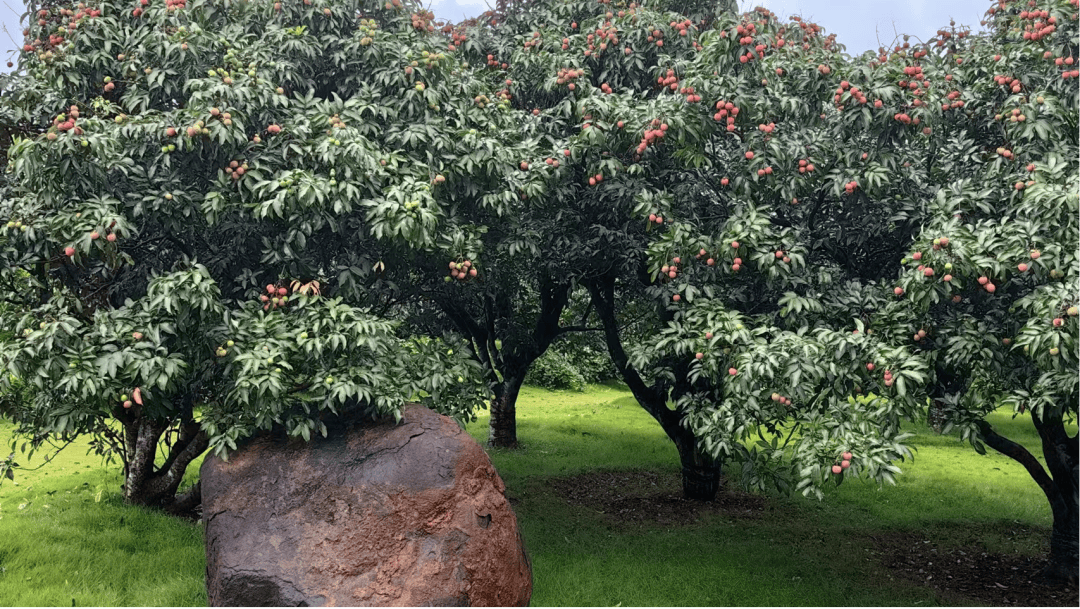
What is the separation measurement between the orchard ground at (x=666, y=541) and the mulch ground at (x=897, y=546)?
0.03 m

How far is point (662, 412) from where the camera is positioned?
44.9ft

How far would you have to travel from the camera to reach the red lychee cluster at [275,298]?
8382 millimetres

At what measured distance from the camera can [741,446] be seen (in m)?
9.25

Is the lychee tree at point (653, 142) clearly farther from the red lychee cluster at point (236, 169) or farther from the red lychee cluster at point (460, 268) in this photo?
the red lychee cluster at point (236, 169)

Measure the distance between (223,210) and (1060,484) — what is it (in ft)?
33.4

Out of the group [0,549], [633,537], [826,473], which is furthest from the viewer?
[633,537]

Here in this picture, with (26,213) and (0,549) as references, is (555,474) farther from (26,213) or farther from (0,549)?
(26,213)

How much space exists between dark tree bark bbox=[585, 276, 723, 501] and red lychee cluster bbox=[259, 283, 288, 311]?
548 centimetres

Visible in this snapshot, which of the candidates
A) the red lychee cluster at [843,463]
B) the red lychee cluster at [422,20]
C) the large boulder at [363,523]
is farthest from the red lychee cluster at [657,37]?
the red lychee cluster at [843,463]

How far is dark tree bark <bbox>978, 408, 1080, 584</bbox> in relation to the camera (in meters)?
9.95

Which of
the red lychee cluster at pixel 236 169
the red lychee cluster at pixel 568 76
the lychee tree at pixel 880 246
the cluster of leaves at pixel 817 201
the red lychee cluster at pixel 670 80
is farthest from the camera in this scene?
the red lychee cluster at pixel 568 76

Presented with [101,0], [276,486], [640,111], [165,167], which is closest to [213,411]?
[276,486]

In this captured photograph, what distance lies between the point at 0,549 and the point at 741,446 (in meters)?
8.54

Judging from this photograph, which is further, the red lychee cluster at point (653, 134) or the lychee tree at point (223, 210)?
the red lychee cluster at point (653, 134)
